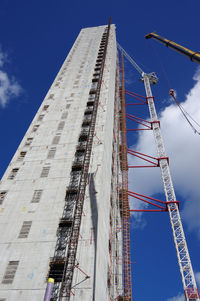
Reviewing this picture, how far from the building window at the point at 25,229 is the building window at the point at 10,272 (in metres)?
3.60

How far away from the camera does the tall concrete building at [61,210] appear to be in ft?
96.6

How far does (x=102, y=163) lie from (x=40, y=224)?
44.0ft

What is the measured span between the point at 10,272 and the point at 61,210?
971 cm

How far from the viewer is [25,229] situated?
34.6m

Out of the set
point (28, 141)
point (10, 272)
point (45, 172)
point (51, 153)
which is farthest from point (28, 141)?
point (10, 272)

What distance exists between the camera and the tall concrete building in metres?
29.5

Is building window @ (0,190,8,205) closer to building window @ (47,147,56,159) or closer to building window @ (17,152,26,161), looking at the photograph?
building window @ (17,152,26,161)

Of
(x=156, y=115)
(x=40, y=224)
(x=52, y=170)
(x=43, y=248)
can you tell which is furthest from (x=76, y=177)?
(x=156, y=115)

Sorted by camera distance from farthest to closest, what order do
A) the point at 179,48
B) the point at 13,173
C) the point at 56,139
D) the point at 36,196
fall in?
1. the point at 56,139
2. the point at 13,173
3. the point at 36,196
4. the point at 179,48

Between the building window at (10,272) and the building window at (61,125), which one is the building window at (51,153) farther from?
the building window at (10,272)

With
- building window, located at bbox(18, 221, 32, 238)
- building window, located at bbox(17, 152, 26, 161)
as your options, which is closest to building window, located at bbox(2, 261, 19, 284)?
building window, located at bbox(18, 221, 32, 238)

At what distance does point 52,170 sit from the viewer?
4309 centimetres

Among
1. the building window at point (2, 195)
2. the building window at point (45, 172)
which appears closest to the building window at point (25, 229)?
the building window at point (2, 195)

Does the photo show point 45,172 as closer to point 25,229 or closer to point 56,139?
point 56,139
